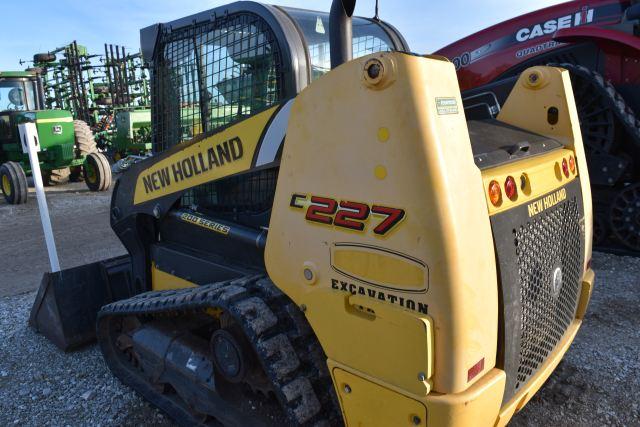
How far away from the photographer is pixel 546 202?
6.88ft

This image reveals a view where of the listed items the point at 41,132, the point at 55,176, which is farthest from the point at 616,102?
the point at 55,176

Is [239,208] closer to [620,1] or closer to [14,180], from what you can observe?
[620,1]

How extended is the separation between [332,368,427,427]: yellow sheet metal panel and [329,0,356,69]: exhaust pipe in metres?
1.20

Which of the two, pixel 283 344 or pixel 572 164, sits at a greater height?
pixel 572 164

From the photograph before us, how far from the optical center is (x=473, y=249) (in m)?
1.56

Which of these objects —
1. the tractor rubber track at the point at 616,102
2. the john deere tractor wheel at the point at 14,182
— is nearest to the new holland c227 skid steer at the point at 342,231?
the tractor rubber track at the point at 616,102

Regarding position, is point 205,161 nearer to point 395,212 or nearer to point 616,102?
point 395,212

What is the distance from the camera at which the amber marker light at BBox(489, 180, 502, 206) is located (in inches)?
68.7

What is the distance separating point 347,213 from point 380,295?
29cm

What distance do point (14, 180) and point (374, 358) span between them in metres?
9.67

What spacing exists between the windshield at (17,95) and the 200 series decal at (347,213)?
11281mm

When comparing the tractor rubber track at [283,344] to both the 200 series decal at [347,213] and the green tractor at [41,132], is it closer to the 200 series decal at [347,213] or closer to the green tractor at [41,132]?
the 200 series decal at [347,213]

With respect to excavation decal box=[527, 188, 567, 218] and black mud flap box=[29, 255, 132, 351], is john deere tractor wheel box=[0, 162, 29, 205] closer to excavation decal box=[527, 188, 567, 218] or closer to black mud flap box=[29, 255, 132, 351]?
black mud flap box=[29, 255, 132, 351]

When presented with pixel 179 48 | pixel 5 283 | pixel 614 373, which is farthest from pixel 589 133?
pixel 5 283
